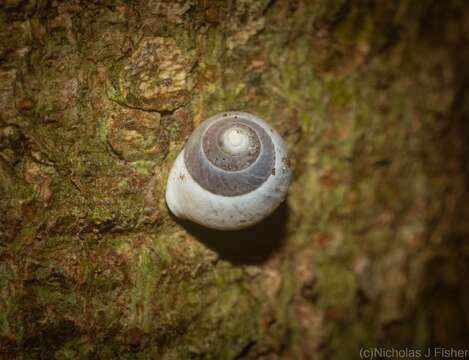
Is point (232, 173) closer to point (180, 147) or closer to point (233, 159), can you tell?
point (233, 159)

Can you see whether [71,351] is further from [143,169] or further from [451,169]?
[451,169]

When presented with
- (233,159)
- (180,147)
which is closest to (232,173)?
(233,159)

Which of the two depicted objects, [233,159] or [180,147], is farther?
[180,147]

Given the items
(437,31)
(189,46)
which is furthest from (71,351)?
(437,31)

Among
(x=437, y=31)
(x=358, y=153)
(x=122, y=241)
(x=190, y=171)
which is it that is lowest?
(x=122, y=241)

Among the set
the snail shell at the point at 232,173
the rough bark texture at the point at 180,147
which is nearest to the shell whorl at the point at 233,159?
the snail shell at the point at 232,173
